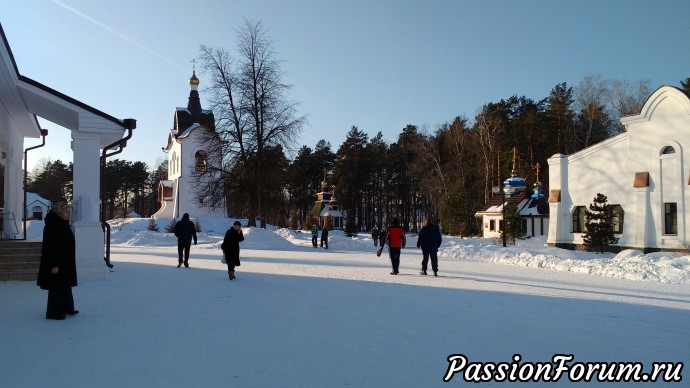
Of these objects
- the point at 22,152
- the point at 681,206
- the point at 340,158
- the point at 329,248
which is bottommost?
the point at 329,248

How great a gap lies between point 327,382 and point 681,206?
2719 cm

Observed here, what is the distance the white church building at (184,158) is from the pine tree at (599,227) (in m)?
36.1

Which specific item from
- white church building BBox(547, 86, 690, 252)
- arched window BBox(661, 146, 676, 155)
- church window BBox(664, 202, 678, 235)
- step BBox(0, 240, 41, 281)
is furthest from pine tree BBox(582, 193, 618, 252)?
step BBox(0, 240, 41, 281)

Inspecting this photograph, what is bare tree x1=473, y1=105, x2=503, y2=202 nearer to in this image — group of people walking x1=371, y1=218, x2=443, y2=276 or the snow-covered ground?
group of people walking x1=371, y1=218, x2=443, y2=276

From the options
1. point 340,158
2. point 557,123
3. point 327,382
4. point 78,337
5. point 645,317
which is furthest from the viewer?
point 340,158

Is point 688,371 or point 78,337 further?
point 78,337

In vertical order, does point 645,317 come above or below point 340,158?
below

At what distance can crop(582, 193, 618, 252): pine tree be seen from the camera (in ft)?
91.1

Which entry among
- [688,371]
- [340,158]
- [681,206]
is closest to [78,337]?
[688,371]

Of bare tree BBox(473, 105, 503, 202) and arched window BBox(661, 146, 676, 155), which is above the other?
bare tree BBox(473, 105, 503, 202)

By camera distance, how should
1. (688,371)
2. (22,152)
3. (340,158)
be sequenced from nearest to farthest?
(688,371)
(22,152)
(340,158)

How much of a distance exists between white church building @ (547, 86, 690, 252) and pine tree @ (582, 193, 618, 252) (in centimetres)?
81

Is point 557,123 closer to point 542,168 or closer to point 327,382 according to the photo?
point 542,168

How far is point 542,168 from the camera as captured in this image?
191 ft
